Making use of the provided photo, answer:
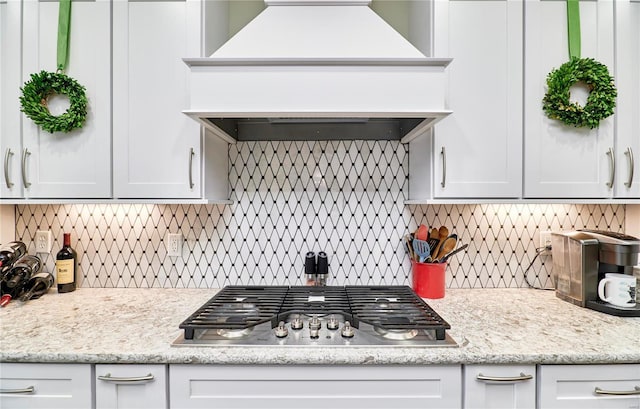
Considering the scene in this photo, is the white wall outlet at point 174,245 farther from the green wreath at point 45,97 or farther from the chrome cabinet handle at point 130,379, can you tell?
the chrome cabinet handle at point 130,379

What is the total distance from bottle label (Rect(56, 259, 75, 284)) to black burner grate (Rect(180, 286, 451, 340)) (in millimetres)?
774

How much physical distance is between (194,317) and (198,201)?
0.49m

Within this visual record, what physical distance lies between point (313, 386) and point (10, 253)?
1.59m

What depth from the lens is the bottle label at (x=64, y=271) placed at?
1.70 metres

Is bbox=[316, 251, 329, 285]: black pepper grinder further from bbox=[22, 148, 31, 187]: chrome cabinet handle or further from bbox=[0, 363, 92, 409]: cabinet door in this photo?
bbox=[22, 148, 31, 187]: chrome cabinet handle

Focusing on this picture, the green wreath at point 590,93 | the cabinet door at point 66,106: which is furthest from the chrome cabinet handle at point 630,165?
the cabinet door at point 66,106

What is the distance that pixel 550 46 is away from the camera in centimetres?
148

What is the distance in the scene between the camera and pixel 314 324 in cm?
122

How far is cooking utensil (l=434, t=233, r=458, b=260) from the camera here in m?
1.64

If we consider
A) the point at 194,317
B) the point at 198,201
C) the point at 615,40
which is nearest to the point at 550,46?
the point at 615,40

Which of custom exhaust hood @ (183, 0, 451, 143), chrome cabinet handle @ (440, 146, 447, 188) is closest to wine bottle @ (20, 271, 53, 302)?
custom exhaust hood @ (183, 0, 451, 143)

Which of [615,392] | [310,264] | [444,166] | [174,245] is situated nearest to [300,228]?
[310,264]

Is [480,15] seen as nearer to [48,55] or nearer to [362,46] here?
[362,46]

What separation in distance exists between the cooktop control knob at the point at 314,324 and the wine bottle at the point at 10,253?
1443 mm
